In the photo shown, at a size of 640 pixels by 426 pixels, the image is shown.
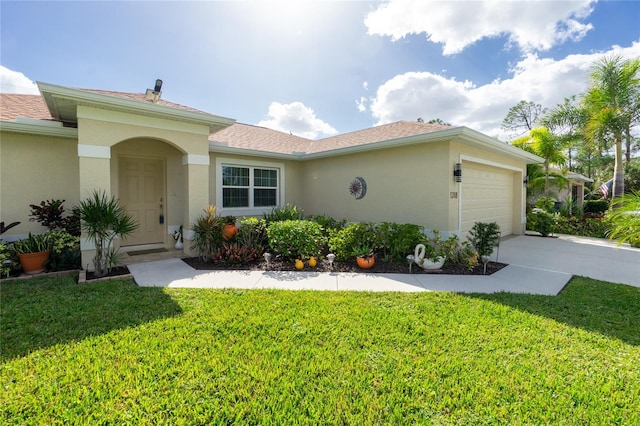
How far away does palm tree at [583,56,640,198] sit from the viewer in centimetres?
1175

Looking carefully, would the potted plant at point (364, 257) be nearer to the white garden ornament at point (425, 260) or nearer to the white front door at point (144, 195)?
the white garden ornament at point (425, 260)

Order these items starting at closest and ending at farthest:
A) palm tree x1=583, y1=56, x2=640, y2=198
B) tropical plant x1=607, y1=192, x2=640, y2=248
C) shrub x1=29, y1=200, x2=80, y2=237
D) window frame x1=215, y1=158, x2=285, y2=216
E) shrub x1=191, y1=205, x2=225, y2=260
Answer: tropical plant x1=607, y1=192, x2=640, y2=248
shrub x1=29, y1=200, x2=80, y2=237
shrub x1=191, y1=205, x2=225, y2=260
window frame x1=215, y1=158, x2=285, y2=216
palm tree x1=583, y1=56, x2=640, y2=198

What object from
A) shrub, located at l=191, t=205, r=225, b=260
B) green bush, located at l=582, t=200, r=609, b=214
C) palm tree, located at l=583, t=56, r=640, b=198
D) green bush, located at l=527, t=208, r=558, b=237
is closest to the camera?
shrub, located at l=191, t=205, r=225, b=260

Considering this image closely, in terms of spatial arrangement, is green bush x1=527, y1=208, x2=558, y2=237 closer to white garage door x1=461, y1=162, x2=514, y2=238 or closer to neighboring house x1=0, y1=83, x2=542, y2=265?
neighboring house x1=0, y1=83, x2=542, y2=265

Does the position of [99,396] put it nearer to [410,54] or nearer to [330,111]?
[410,54]

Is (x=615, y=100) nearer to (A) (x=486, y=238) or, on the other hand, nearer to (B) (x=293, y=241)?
(A) (x=486, y=238)

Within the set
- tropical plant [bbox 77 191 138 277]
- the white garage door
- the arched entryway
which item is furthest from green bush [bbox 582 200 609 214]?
tropical plant [bbox 77 191 138 277]

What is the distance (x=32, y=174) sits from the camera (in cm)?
649

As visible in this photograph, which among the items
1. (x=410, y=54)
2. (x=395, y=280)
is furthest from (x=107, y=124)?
(x=410, y=54)

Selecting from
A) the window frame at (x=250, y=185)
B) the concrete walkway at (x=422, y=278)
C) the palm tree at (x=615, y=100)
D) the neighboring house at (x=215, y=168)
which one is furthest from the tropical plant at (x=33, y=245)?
the palm tree at (x=615, y=100)

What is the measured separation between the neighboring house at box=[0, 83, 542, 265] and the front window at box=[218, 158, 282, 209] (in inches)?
1.5

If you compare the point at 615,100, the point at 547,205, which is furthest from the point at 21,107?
the point at 615,100

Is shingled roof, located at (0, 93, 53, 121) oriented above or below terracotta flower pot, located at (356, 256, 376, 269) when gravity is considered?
above

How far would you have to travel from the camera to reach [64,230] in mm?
6422
